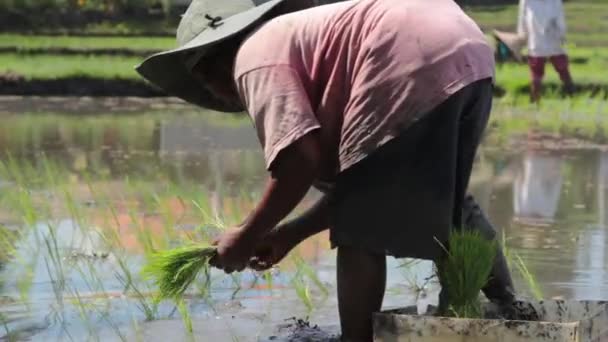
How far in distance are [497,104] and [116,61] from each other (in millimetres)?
4239

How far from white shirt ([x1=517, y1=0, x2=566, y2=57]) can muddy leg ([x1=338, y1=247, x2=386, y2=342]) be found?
31.4 ft

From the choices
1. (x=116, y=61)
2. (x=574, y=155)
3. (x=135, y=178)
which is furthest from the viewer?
(x=116, y=61)

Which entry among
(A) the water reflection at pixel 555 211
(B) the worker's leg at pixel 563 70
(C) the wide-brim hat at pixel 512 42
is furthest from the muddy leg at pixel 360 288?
(C) the wide-brim hat at pixel 512 42

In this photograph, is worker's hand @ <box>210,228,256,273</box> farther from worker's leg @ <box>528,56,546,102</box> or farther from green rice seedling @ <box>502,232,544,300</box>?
worker's leg @ <box>528,56,546,102</box>

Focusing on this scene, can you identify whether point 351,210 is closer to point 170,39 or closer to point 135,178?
point 135,178

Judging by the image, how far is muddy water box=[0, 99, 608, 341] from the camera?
455cm

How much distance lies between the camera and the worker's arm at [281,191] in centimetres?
362

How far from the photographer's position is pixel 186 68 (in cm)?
404

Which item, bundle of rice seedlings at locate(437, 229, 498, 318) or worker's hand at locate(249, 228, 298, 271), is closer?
bundle of rice seedlings at locate(437, 229, 498, 318)

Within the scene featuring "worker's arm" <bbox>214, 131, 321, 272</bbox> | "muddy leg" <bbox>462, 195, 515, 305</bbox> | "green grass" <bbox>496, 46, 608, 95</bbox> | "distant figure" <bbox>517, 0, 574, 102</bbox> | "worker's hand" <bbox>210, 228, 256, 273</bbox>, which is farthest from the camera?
"green grass" <bbox>496, 46, 608, 95</bbox>

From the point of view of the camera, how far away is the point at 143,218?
6.14 metres

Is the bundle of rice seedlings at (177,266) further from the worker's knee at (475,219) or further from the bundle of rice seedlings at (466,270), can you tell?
the worker's knee at (475,219)

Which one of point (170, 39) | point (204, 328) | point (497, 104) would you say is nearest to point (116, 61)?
point (170, 39)

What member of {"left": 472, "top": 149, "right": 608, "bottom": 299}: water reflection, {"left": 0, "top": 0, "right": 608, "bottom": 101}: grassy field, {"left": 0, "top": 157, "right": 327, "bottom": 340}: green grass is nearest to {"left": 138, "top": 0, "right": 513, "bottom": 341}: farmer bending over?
{"left": 0, "top": 157, "right": 327, "bottom": 340}: green grass
